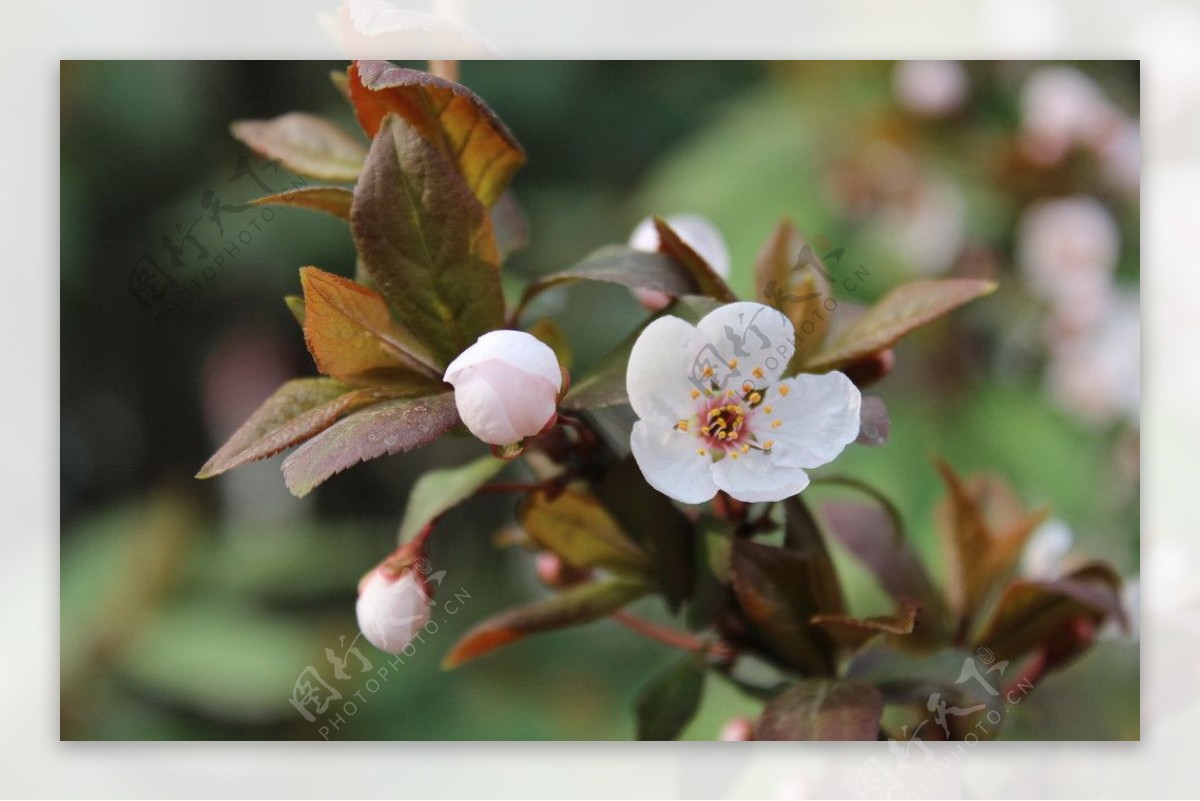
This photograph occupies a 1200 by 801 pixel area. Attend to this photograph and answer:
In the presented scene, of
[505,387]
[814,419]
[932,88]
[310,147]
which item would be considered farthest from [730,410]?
[932,88]

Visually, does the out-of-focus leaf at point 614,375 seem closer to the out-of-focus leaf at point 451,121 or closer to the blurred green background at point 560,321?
the out-of-focus leaf at point 451,121

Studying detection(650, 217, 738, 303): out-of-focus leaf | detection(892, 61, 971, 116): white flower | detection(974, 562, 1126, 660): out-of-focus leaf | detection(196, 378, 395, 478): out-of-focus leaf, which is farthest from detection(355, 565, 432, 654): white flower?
detection(892, 61, 971, 116): white flower

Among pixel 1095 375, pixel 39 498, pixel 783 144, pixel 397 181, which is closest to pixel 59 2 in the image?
pixel 39 498

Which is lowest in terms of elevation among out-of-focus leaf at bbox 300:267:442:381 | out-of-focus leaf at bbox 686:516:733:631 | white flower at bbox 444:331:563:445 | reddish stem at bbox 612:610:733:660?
reddish stem at bbox 612:610:733:660

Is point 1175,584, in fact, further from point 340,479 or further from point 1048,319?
point 340,479

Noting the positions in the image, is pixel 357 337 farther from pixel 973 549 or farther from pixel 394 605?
pixel 973 549

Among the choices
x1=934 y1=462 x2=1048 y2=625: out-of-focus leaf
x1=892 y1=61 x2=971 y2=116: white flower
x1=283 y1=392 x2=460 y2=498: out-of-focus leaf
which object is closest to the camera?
x1=283 y1=392 x2=460 y2=498: out-of-focus leaf

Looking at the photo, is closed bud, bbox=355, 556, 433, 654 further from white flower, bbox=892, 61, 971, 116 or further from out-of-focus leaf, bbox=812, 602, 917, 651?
white flower, bbox=892, 61, 971, 116
